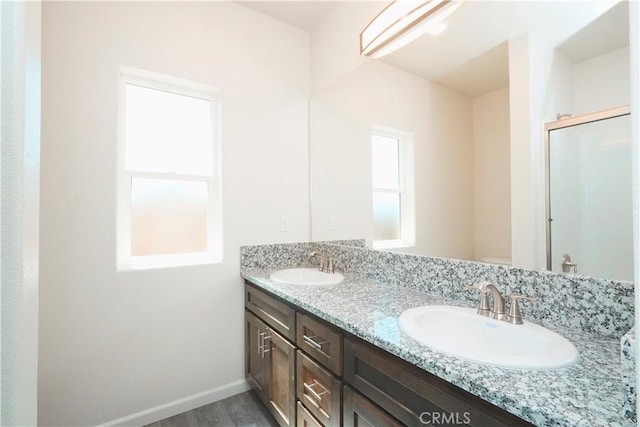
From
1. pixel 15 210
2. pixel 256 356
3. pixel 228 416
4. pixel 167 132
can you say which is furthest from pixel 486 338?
pixel 167 132

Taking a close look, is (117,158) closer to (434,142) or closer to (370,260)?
(370,260)

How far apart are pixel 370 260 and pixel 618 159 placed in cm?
116

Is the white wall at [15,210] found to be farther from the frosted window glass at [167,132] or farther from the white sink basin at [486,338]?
the frosted window glass at [167,132]

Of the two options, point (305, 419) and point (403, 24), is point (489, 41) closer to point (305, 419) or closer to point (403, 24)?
point (403, 24)

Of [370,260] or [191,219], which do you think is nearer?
[370,260]

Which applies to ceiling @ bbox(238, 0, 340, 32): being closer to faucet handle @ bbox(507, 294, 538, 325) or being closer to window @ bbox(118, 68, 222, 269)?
window @ bbox(118, 68, 222, 269)

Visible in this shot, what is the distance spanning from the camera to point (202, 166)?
2033mm

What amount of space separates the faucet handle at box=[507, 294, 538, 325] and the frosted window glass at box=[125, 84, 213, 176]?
1882mm

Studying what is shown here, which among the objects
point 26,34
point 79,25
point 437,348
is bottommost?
point 437,348

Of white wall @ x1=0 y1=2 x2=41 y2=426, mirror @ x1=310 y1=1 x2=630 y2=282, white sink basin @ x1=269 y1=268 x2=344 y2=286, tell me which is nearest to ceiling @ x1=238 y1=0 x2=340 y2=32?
mirror @ x1=310 y1=1 x2=630 y2=282

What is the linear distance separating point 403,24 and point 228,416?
237 cm

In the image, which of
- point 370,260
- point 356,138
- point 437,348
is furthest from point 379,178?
point 437,348

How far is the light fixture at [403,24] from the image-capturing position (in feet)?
4.09

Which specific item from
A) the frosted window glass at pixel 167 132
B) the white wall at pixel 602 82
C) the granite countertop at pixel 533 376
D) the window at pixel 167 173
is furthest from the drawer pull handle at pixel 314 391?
the frosted window glass at pixel 167 132
